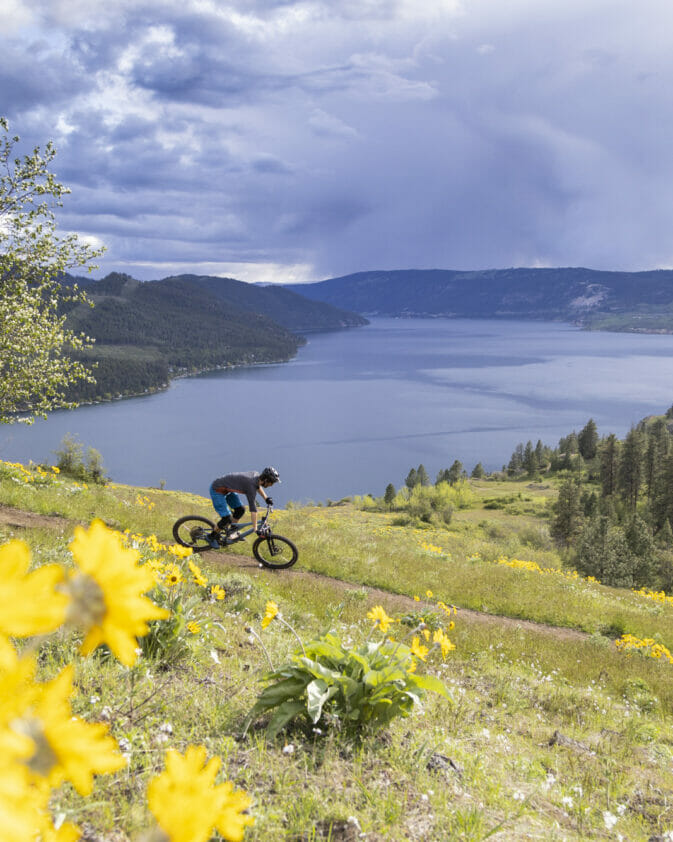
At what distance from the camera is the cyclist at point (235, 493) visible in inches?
443

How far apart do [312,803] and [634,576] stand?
53267 millimetres

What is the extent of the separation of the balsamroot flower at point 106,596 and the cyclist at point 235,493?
9.86 metres

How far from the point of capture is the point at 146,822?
255 centimetres

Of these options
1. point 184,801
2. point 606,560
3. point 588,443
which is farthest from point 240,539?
point 588,443

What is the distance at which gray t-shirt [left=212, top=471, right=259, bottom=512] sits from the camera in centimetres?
1129

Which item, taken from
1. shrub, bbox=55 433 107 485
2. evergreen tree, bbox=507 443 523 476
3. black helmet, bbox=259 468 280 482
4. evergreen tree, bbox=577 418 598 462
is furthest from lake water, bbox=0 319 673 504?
black helmet, bbox=259 468 280 482

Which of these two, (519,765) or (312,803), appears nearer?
(312,803)

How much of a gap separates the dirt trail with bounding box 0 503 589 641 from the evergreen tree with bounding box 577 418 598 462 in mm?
112295

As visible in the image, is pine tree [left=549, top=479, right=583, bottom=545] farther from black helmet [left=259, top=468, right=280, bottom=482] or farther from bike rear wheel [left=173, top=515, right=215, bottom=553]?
black helmet [left=259, top=468, right=280, bottom=482]

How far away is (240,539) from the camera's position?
12.3 meters

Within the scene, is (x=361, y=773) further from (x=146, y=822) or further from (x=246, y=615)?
(x=246, y=615)

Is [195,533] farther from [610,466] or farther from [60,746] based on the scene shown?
[610,466]

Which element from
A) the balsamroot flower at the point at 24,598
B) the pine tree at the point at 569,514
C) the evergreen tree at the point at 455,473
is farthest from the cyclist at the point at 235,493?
the evergreen tree at the point at 455,473

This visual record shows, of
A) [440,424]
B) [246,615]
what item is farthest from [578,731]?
[440,424]
